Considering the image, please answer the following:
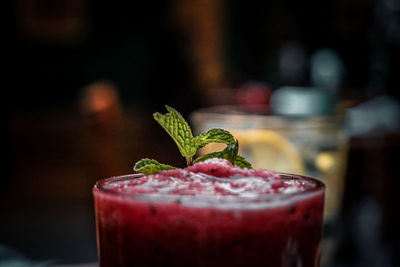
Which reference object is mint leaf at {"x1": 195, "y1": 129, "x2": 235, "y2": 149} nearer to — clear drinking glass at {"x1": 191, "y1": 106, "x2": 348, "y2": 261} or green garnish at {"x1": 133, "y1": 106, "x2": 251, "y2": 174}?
green garnish at {"x1": 133, "y1": 106, "x2": 251, "y2": 174}

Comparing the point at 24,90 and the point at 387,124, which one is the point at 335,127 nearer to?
the point at 387,124

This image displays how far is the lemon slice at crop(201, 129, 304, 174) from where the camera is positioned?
1.07 m

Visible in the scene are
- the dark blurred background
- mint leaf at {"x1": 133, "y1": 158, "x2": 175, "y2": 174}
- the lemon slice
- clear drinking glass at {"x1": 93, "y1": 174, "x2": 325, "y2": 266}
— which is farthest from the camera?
the dark blurred background

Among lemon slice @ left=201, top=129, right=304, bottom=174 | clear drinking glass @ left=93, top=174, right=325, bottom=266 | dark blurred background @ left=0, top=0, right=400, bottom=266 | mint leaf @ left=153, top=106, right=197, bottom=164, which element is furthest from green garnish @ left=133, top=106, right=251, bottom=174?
dark blurred background @ left=0, top=0, right=400, bottom=266

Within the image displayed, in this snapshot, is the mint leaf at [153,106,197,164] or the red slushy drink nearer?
the red slushy drink

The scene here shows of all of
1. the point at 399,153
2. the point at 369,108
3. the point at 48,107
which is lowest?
the point at 48,107

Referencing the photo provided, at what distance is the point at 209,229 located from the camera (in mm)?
504

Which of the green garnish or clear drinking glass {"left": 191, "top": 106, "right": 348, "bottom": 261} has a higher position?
the green garnish

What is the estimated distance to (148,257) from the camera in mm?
527

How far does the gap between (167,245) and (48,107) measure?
269 inches

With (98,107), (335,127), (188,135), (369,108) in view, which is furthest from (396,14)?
(188,135)

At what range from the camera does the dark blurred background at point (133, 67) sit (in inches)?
196

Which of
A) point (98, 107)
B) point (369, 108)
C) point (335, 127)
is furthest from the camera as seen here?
point (369, 108)

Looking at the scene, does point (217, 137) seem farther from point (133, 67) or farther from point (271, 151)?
point (133, 67)
